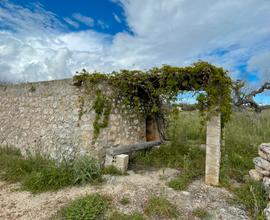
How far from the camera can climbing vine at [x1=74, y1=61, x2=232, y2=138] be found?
479 centimetres

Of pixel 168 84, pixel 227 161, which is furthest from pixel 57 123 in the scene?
pixel 227 161

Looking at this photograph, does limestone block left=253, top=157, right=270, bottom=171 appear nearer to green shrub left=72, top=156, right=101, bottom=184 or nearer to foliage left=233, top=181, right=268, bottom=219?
foliage left=233, top=181, right=268, bottom=219

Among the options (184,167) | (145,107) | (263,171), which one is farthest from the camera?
(145,107)

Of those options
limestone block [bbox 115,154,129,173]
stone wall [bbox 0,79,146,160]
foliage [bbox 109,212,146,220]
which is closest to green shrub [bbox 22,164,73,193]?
stone wall [bbox 0,79,146,160]

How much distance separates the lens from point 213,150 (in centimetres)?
486

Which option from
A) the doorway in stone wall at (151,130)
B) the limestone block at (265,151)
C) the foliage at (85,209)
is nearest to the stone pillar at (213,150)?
the limestone block at (265,151)

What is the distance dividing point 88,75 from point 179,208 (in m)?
4.03

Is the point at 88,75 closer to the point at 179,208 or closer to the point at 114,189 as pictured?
the point at 114,189

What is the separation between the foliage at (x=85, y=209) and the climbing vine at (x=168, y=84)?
2167 mm

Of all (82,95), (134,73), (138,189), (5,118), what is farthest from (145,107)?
(5,118)

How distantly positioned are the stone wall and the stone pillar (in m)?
2.66

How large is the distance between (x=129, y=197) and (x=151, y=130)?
4.05 meters

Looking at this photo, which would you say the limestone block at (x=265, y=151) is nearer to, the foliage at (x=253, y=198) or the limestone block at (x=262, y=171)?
the limestone block at (x=262, y=171)

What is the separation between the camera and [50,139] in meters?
6.60
